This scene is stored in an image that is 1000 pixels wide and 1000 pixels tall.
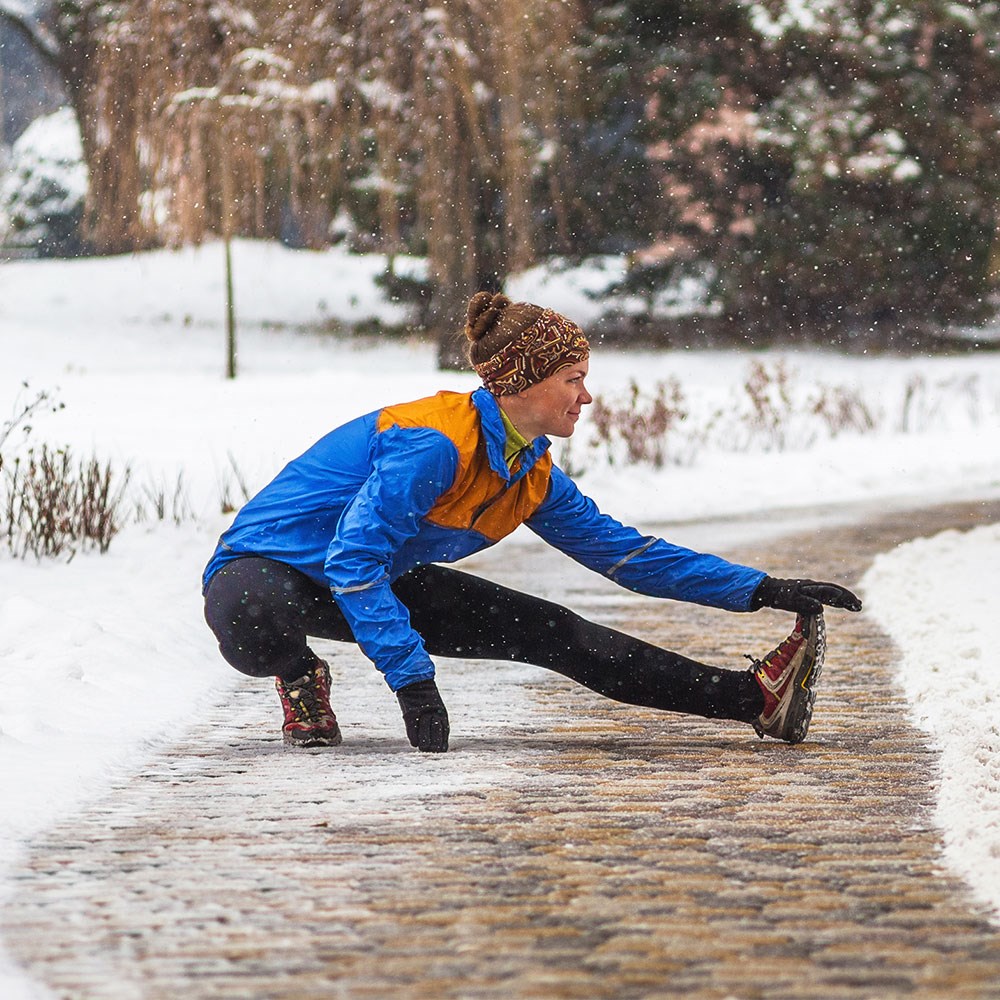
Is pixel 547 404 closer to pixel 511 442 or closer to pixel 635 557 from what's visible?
pixel 511 442

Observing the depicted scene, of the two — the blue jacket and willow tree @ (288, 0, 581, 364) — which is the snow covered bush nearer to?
willow tree @ (288, 0, 581, 364)

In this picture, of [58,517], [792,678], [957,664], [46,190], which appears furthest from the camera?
[46,190]

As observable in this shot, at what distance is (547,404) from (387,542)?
1.97 ft

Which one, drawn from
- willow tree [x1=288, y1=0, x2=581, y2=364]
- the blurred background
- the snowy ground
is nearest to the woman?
the snowy ground

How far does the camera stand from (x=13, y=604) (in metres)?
6.81

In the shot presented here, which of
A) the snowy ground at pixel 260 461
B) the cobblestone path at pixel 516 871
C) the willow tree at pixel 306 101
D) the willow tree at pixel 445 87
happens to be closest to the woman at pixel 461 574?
the cobblestone path at pixel 516 871

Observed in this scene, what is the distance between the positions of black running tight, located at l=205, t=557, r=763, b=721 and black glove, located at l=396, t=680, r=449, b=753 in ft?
1.11

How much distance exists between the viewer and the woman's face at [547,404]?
476 cm

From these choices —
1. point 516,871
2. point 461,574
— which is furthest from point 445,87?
point 516,871

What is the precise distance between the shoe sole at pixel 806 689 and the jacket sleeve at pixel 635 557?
22cm

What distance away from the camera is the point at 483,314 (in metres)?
4.86

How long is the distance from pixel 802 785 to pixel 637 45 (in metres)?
24.0

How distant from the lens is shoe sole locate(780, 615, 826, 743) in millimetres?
4980

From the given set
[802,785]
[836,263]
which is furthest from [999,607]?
[836,263]
